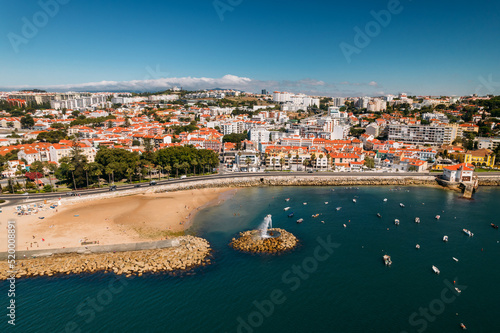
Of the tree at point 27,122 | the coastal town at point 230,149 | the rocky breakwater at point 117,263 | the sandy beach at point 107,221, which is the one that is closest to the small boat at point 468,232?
the coastal town at point 230,149

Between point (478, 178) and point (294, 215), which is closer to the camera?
point (294, 215)

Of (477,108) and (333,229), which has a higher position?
(477,108)

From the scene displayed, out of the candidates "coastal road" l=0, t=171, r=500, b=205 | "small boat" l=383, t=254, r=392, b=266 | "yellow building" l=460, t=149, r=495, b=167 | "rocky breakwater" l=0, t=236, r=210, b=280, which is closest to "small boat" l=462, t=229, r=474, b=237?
"small boat" l=383, t=254, r=392, b=266

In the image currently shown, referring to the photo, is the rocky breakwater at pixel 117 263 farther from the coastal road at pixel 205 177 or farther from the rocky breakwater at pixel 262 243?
the coastal road at pixel 205 177

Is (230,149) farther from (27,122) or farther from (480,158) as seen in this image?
(27,122)

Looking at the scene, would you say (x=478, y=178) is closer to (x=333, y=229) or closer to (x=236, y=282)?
(x=333, y=229)

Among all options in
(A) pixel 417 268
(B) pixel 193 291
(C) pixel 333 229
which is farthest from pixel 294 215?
(B) pixel 193 291
